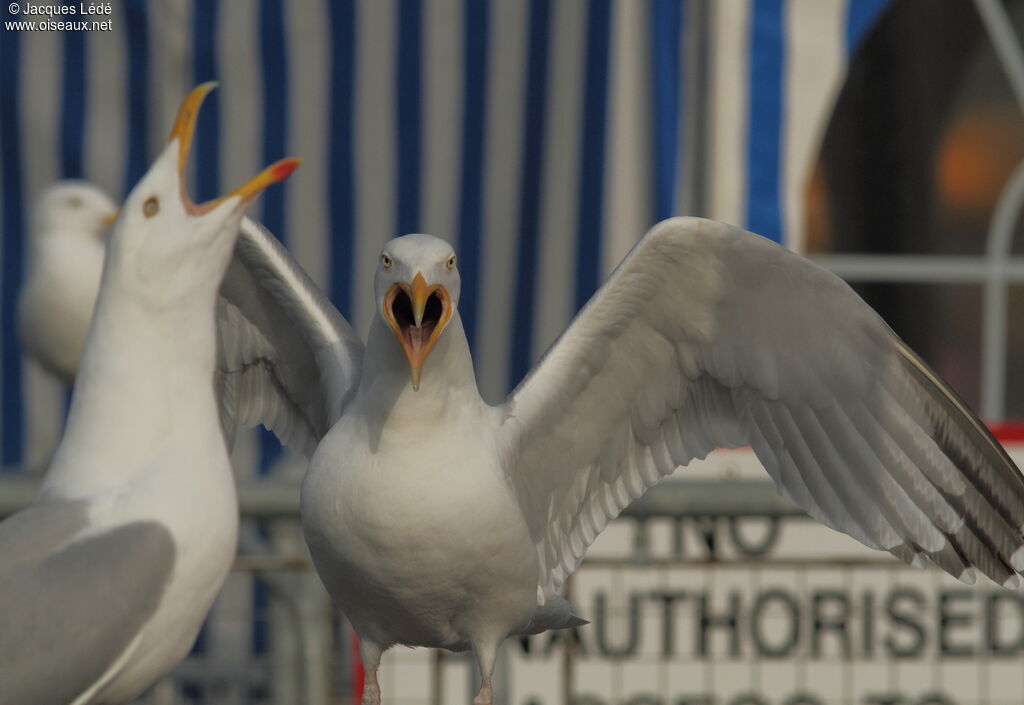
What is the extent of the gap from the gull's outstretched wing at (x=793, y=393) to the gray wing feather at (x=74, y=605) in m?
1.01

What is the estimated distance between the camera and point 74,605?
2604 millimetres

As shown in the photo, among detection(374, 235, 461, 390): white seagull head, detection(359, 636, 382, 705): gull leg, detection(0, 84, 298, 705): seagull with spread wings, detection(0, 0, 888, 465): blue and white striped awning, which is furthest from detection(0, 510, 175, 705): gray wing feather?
detection(0, 0, 888, 465): blue and white striped awning

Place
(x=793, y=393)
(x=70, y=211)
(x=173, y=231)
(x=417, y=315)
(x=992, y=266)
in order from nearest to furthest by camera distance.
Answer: (x=173, y=231) → (x=417, y=315) → (x=793, y=393) → (x=70, y=211) → (x=992, y=266)

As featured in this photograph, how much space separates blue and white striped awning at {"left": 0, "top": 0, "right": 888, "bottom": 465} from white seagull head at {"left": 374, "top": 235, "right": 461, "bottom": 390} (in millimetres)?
3638

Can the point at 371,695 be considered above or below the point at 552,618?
below

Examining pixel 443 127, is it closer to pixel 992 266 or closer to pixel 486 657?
pixel 992 266

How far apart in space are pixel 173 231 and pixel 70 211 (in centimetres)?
396

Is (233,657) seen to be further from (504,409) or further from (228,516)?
(228,516)

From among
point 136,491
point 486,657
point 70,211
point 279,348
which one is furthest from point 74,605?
point 70,211

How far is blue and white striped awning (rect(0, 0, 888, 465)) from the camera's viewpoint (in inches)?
263

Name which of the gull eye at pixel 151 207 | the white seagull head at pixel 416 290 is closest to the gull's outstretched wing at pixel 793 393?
the white seagull head at pixel 416 290

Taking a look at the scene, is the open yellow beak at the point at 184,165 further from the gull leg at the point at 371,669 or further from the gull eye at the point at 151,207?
Result: the gull leg at the point at 371,669

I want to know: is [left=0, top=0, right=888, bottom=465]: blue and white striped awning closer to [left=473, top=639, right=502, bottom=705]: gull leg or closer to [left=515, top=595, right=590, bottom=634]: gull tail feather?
[left=515, top=595, right=590, bottom=634]: gull tail feather

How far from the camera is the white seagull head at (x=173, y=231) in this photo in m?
2.70
